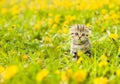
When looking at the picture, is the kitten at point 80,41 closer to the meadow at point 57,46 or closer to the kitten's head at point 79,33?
the kitten's head at point 79,33

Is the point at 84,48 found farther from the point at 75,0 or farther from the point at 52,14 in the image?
the point at 75,0

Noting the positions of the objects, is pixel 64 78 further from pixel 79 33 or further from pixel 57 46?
pixel 57 46

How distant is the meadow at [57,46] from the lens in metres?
3.89

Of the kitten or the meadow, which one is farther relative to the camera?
the kitten

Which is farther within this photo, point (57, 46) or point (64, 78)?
point (57, 46)

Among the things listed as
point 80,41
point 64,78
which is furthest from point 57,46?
point 64,78

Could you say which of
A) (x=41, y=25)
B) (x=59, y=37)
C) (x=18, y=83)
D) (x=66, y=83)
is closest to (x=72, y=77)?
(x=66, y=83)

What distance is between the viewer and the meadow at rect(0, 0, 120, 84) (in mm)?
3889

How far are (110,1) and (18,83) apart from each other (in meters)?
7.34

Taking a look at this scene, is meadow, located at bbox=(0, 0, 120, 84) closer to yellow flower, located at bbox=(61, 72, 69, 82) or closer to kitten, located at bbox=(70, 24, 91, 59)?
yellow flower, located at bbox=(61, 72, 69, 82)

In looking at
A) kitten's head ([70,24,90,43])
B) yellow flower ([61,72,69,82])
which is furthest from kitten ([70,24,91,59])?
yellow flower ([61,72,69,82])

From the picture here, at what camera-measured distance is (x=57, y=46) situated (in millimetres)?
6492

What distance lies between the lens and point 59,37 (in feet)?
25.0

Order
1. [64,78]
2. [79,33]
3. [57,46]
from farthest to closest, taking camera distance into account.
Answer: [57,46]
[79,33]
[64,78]
